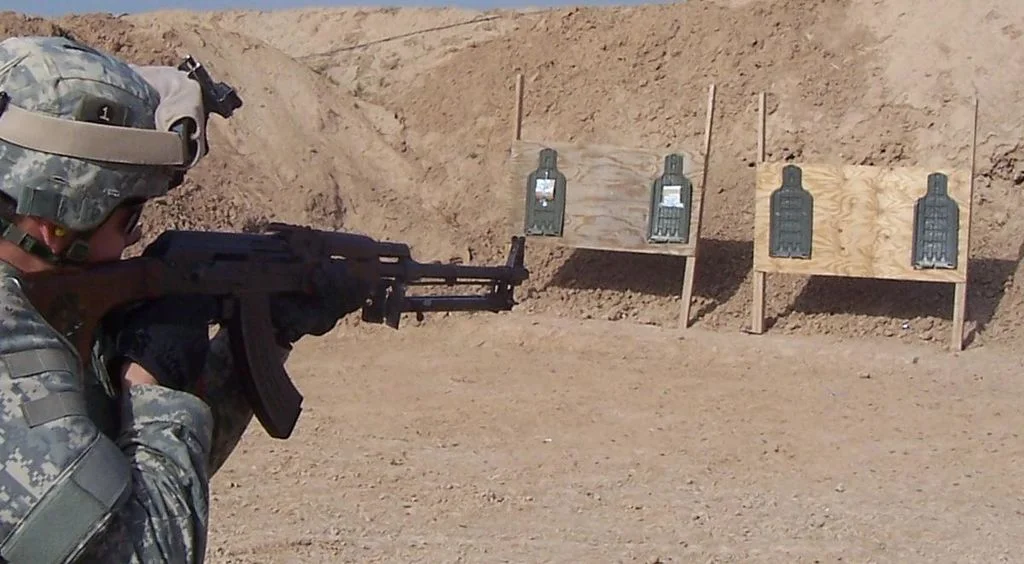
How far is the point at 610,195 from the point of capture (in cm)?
1232

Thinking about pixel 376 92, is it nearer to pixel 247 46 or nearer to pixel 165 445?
pixel 247 46

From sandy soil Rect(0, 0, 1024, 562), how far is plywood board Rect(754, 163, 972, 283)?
45cm

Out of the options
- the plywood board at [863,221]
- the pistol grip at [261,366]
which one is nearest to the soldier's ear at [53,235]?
the pistol grip at [261,366]

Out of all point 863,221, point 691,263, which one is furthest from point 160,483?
point 863,221

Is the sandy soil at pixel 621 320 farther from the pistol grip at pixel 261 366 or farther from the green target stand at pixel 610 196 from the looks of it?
the pistol grip at pixel 261 366

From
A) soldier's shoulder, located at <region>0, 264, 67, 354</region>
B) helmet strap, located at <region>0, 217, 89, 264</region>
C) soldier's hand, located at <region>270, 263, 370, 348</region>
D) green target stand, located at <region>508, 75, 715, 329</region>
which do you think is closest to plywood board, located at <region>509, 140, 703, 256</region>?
green target stand, located at <region>508, 75, 715, 329</region>

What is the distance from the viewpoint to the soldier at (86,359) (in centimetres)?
135

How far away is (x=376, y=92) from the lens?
1689 cm

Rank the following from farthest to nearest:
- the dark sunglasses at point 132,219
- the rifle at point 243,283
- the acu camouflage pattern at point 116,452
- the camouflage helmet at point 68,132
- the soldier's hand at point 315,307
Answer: the soldier's hand at point 315,307, the rifle at point 243,283, the dark sunglasses at point 132,219, the camouflage helmet at point 68,132, the acu camouflage pattern at point 116,452

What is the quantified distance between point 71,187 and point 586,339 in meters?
9.06

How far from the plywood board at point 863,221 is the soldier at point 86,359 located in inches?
398

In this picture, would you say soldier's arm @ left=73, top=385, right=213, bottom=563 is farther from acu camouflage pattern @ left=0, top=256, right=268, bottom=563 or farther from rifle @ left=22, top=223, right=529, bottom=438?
rifle @ left=22, top=223, right=529, bottom=438

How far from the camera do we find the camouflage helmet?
4.84ft

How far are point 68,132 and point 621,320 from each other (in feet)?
33.7
